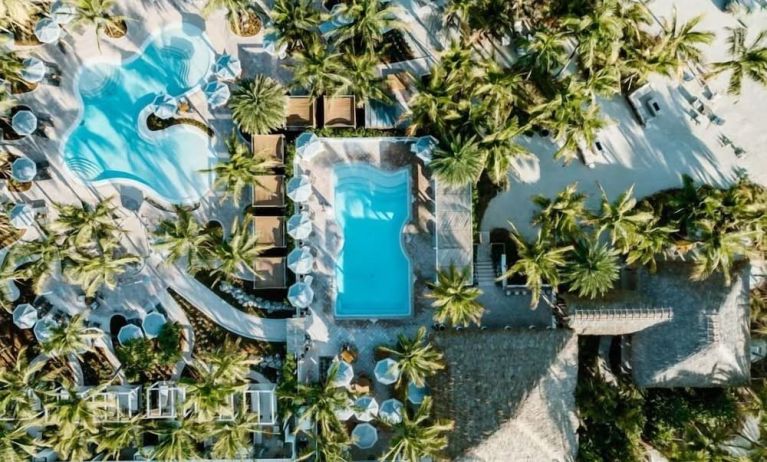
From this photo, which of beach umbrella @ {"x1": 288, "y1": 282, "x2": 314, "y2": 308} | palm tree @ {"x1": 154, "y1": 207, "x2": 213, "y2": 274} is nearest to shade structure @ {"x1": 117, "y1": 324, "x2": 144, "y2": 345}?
palm tree @ {"x1": 154, "y1": 207, "x2": 213, "y2": 274}

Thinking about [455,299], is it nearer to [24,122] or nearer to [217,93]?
[217,93]

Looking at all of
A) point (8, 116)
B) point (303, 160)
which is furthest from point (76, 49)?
point (303, 160)

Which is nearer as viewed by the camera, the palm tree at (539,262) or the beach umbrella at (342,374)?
the palm tree at (539,262)

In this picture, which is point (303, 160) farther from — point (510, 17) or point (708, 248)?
point (708, 248)

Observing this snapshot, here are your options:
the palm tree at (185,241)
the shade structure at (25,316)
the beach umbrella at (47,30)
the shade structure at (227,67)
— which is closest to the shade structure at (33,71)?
the beach umbrella at (47,30)

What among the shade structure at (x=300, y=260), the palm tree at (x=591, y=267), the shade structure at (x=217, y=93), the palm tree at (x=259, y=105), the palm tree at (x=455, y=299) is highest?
the shade structure at (x=217, y=93)

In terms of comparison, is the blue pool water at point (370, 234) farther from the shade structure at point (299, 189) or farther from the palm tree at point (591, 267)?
the palm tree at point (591, 267)

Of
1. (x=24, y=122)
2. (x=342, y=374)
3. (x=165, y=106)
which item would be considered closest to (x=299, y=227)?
(x=342, y=374)
